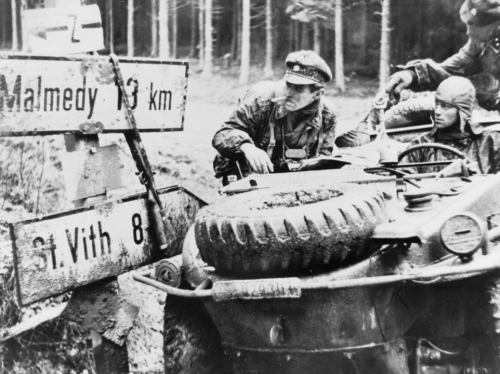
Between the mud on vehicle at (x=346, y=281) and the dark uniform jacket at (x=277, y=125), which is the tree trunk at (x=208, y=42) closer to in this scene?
the dark uniform jacket at (x=277, y=125)

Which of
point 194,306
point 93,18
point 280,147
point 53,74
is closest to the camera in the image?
point 194,306

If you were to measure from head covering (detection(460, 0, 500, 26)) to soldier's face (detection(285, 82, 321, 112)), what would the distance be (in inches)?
130

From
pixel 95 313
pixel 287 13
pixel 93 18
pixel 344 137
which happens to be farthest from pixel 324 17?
pixel 95 313

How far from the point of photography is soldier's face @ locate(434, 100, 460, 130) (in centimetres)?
554

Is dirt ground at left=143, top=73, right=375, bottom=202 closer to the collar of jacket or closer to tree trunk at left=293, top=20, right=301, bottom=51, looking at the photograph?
tree trunk at left=293, top=20, right=301, bottom=51

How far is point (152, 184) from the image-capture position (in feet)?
13.5

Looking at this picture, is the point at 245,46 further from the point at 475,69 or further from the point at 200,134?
the point at 475,69

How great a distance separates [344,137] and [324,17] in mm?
2264

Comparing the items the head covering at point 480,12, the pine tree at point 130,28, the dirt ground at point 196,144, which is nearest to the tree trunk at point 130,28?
the pine tree at point 130,28

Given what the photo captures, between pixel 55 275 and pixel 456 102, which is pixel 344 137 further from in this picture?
pixel 55 275

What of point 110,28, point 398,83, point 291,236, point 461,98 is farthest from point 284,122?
point 398,83

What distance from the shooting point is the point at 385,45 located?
7.79 metres

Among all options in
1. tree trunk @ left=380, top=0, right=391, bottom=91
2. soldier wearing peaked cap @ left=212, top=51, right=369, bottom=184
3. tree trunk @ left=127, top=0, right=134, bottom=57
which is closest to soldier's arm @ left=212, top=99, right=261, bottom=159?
soldier wearing peaked cap @ left=212, top=51, right=369, bottom=184

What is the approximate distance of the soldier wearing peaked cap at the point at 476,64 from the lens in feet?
24.4
